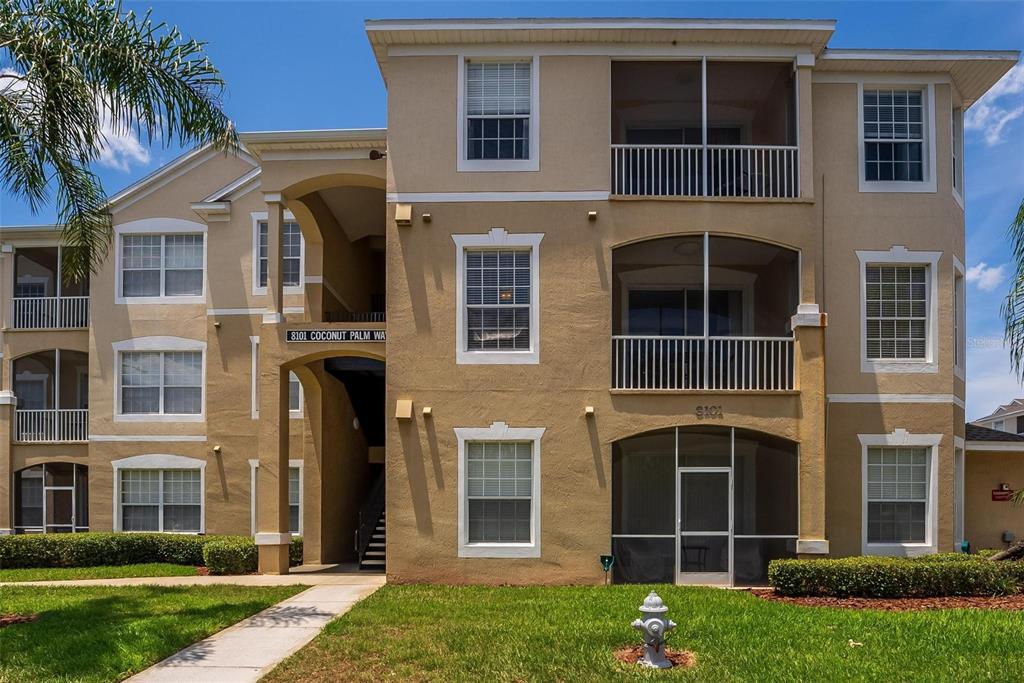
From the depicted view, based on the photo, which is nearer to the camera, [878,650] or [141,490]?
[878,650]

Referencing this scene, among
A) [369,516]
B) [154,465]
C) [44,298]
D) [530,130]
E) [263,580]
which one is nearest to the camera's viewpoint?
[530,130]

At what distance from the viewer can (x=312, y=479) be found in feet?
67.4

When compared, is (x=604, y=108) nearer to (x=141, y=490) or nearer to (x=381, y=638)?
(x=381, y=638)

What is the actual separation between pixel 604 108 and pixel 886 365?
6969 mm

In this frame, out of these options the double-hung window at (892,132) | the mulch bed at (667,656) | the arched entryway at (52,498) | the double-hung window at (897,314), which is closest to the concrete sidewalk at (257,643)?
the mulch bed at (667,656)

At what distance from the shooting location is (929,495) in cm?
1750

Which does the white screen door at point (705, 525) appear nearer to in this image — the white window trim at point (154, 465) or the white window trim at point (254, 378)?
the white window trim at point (254, 378)

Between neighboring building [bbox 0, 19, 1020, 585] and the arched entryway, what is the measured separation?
11.1 metres

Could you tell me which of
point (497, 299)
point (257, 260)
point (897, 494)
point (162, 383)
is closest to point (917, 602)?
point (897, 494)

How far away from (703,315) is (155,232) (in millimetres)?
14274

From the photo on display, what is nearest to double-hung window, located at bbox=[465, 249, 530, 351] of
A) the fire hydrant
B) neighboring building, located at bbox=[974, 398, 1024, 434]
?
the fire hydrant

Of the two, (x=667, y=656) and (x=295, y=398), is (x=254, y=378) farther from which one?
(x=667, y=656)

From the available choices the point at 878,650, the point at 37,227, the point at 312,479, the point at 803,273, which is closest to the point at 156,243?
the point at 37,227

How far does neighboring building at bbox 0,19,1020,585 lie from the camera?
16.9 m
